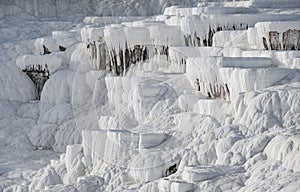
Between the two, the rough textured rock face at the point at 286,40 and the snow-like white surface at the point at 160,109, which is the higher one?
the rough textured rock face at the point at 286,40

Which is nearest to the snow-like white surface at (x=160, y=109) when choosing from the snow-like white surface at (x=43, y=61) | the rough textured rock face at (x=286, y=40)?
the snow-like white surface at (x=43, y=61)

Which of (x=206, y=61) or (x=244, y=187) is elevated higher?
Result: (x=206, y=61)

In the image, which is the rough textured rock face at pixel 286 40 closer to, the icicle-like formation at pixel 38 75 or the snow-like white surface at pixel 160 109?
the snow-like white surface at pixel 160 109

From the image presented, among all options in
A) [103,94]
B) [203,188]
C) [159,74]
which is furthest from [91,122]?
[203,188]

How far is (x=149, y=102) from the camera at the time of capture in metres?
23.4

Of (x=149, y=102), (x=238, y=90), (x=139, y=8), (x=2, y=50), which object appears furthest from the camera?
(x=139, y=8)

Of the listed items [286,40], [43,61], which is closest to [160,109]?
[286,40]

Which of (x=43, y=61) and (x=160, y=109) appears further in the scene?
(x=43, y=61)

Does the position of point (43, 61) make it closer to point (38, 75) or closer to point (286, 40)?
point (38, 75)

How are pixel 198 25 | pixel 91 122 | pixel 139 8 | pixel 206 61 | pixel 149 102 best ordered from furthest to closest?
1. pixel 139 8
2. pixel 91 122
3. pixel 198 25
4. pixel 149 102
5. pixel 206 61

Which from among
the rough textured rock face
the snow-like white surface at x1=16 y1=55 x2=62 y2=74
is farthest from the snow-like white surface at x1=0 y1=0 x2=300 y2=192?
the rough textured rock face

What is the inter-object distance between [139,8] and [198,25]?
11247 millimetres

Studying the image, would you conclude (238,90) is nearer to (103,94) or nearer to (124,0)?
(103,94)

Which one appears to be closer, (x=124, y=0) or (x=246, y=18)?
(x=246, y=18)
